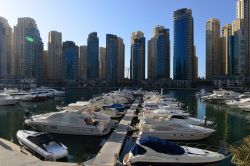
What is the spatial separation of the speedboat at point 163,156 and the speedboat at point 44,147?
15.3 feet

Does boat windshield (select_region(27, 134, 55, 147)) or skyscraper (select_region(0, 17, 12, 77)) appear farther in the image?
skyscraper (select_region(0, 17, 12, 77))

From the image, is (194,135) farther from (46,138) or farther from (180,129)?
(46,138)

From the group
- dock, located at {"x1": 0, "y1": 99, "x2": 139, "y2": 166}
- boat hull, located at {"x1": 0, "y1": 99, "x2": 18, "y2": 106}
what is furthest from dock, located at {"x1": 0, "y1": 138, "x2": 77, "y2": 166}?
boat hull, located at {"x1": 0, "y1": 99, "x2": 18, "y2": 106}

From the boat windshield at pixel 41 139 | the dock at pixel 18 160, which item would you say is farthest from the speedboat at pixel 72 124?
the dock at pixel 18 160

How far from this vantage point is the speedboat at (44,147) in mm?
20358

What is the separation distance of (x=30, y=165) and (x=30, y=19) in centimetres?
19734

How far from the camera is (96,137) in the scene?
96.7 feet

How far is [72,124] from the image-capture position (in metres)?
30.3

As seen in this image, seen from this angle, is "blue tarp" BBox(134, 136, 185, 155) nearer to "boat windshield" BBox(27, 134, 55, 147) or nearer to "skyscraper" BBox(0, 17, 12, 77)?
"boat windshield" BBox(27, 134, 55, 147)

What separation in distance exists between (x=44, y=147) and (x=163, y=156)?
8.26 m

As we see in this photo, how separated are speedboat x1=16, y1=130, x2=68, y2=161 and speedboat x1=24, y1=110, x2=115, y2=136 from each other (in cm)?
693

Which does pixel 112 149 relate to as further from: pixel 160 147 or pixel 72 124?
pixel 72 124

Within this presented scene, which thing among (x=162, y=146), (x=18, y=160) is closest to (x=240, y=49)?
(x=162, y=146)

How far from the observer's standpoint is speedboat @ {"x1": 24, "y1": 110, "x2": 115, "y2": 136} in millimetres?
29797
